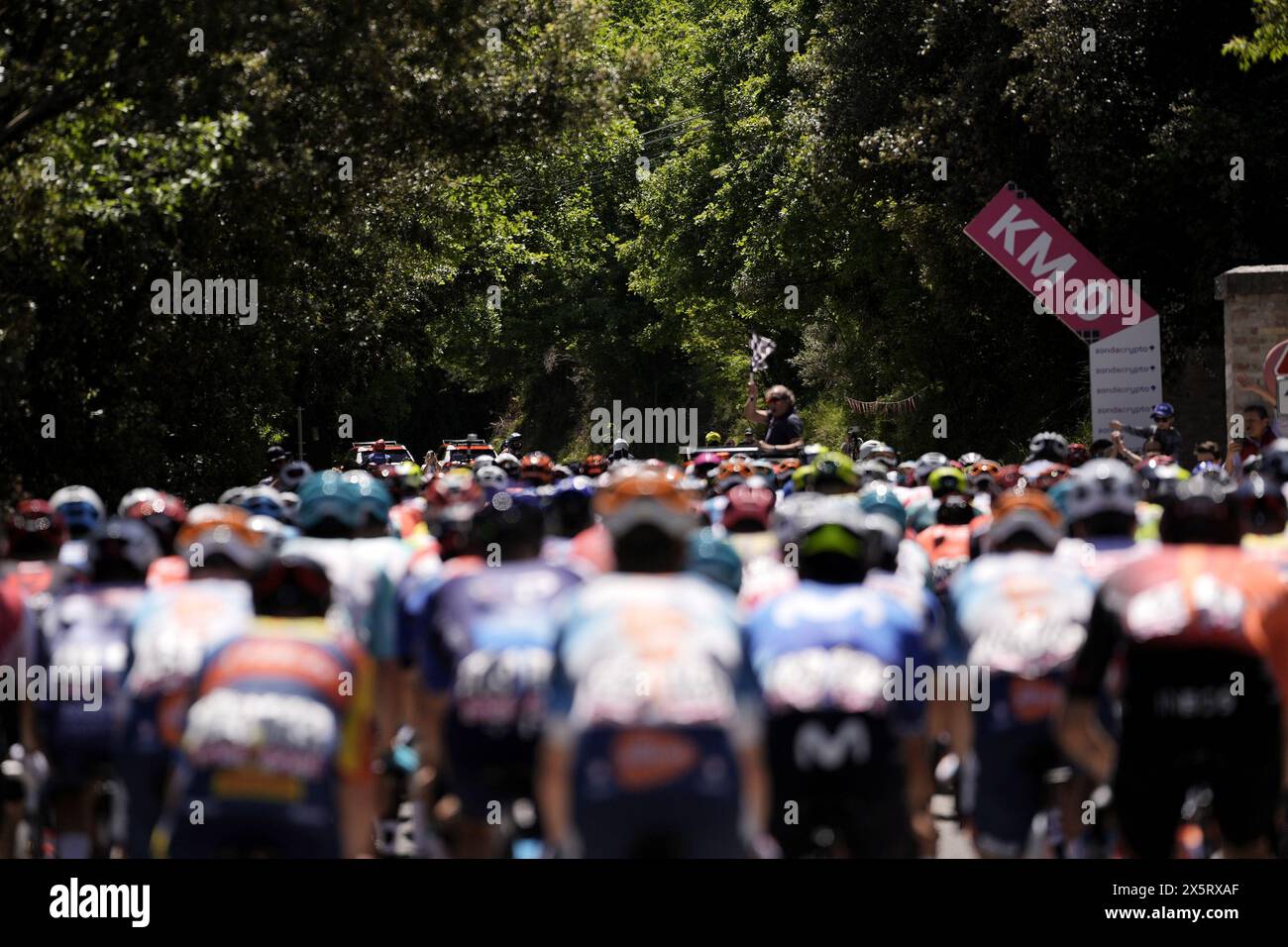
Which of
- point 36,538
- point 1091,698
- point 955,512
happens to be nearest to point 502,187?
point 955,512

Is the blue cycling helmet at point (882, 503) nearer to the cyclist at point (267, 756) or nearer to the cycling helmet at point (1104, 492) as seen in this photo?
the cycling helmet at point (1104, 492)

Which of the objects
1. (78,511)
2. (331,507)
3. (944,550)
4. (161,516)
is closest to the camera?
(331,507)

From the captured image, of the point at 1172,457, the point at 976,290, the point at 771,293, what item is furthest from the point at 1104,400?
the point at 771,293

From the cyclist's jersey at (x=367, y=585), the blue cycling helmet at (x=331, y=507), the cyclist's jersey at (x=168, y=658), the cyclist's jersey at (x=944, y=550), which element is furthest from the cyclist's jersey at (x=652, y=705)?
the cyclist's jersey at (x=944, y=550)

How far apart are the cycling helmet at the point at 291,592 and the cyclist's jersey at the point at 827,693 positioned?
1.44m

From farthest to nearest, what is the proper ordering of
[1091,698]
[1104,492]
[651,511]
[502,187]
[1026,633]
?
[502,187]
[1104,492]
[1026,633]
[1091,698]
[651,511]

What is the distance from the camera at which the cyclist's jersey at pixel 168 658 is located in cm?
715

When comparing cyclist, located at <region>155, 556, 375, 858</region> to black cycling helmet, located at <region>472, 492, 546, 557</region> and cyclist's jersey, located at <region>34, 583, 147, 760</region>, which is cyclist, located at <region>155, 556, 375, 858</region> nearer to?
black cycling helmet, located at <region>472, 492, 546, 557</region>

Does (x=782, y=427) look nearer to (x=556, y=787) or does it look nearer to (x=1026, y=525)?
(x=1026, y=525)

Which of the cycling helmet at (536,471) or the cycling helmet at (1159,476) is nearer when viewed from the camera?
the cycling helmet at (1159,476)

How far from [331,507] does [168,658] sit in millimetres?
2268

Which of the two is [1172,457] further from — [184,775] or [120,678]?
[184,775]

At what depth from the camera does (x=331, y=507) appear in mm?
9367

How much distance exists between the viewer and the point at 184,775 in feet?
19.6
